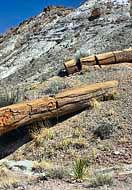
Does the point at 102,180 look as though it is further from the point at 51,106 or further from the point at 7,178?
the point at 51,106

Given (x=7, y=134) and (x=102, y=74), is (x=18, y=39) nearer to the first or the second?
(x=102, y=74)

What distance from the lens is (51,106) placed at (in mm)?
15078

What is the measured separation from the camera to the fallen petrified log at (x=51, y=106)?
14346mm

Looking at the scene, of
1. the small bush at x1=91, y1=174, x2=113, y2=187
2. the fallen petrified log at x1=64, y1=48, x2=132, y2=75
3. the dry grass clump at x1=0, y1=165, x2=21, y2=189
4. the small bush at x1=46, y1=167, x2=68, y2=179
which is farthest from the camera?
the fallen petrified log at x1=64, y1=48, x2=132, y2=75

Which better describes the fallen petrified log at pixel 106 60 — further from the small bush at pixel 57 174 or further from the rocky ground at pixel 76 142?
the small bush at pixel 57 174

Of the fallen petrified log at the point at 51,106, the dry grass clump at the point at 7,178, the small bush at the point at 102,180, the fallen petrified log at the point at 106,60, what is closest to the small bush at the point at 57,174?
the dry grass clump at the point at 7,178

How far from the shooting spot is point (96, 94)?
1587 cm

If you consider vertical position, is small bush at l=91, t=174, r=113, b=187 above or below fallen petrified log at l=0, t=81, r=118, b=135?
below

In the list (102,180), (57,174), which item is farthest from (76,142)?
(102,180)

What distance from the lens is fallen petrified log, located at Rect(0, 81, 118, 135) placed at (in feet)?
47.1

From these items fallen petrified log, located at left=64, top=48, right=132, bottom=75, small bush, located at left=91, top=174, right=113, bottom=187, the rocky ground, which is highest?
fallen petrified log, located at left=64, top=48, right=132, bottom=75

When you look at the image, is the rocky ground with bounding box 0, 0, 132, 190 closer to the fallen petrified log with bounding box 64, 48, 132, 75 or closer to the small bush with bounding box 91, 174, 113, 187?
the small bush with bounding box 91, 174, 113, 187

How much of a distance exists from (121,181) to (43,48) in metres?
21.2

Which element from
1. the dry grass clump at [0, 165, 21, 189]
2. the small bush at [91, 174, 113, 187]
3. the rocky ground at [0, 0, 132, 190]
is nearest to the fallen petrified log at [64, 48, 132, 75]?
the rocky ground at [0, 0, 132, 190]
